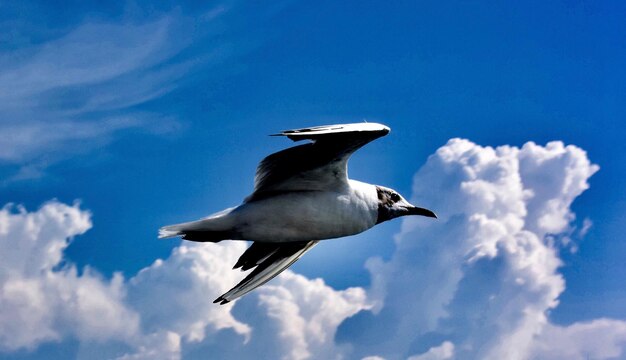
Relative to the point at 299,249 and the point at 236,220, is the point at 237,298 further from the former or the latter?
the point at 236,220

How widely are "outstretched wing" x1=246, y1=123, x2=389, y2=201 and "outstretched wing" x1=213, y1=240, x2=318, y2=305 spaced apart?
8.54ft

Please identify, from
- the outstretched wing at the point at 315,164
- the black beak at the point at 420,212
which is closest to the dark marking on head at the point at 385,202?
the black beak at the point at 420,212

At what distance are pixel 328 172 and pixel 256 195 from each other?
165cm

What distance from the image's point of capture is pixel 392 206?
19.7 m

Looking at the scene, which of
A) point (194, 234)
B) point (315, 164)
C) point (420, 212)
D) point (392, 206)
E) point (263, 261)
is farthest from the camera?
point (420, 212)

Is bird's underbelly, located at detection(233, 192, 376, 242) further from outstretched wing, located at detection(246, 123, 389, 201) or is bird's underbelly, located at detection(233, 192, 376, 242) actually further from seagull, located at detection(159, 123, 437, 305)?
outstretched wing, located at detection(246, 123, 389, 201)

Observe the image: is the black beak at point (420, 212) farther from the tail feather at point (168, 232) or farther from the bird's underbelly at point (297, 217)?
the tail feather at point (168, 232)

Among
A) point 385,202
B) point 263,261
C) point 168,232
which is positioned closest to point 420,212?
point 385,202

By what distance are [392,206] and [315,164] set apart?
3212mm

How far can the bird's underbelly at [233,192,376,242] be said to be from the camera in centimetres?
1738

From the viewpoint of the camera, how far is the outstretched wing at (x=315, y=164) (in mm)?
16000

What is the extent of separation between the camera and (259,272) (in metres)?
20.3

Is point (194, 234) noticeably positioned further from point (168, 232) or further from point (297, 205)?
point (297, 205)

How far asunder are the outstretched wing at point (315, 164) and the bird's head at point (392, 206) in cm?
182
